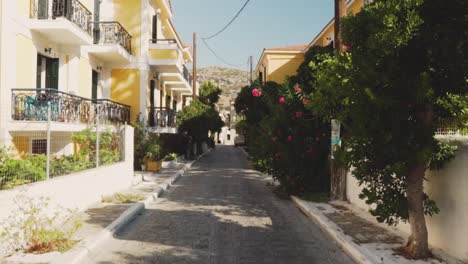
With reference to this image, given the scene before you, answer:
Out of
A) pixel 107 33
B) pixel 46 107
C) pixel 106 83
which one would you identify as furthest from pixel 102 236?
pixel 106 83

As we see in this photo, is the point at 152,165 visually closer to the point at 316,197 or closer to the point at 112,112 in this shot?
the point at 112,112

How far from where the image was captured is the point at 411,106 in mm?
5695

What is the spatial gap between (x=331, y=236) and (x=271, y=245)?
1370mm

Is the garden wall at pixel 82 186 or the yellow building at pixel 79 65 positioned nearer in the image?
the garden wall at pixel 82 186

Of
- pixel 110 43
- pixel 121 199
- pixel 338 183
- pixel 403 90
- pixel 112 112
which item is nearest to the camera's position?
pixel 403 90

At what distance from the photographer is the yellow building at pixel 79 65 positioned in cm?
1123

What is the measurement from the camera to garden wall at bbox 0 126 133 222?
20.1ft

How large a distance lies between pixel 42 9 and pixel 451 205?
41.3 ft

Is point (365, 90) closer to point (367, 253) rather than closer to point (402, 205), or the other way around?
point (402, 205)

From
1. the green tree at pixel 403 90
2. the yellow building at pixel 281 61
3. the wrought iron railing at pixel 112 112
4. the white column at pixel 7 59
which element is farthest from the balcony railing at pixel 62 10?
the yellow building at pixel 281 61

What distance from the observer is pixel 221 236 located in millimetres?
7391

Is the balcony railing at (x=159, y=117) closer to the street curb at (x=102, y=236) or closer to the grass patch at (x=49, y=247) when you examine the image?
the street curb at (x=102, y=236)

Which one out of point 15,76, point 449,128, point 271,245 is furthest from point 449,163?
point 15,76

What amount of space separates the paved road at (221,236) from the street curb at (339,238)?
0.12m
